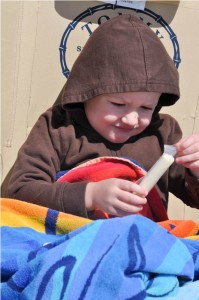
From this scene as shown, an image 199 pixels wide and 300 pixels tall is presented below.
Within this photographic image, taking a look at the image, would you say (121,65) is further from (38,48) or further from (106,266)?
(106,266)

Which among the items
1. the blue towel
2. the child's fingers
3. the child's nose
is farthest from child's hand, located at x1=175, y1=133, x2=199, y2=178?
the blue towel

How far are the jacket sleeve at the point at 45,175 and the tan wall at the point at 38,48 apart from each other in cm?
16

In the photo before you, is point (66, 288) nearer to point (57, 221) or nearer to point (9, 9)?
point (57, 221)

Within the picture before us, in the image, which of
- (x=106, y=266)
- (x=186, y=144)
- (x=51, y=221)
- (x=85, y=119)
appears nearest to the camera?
(x=106, y=266)

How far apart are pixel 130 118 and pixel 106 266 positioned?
1.44 ft

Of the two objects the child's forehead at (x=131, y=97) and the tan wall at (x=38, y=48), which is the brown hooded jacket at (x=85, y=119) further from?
the tan wall at (x=38, y=48)

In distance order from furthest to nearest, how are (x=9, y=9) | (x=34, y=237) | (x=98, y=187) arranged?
1. (x=9, y=9)
2. (x=98, y=187)
3. (x=34, y=237)

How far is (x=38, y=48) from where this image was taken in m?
1.25

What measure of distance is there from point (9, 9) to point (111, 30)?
0.28 metres

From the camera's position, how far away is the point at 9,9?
119 centimetres

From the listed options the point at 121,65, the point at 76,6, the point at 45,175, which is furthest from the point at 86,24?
the point at 45,175

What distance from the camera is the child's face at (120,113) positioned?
104 cm

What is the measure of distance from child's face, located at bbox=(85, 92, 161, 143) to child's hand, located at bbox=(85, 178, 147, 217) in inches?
7.1

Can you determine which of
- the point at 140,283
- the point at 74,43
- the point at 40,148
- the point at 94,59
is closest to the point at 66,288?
the point at 140,283
